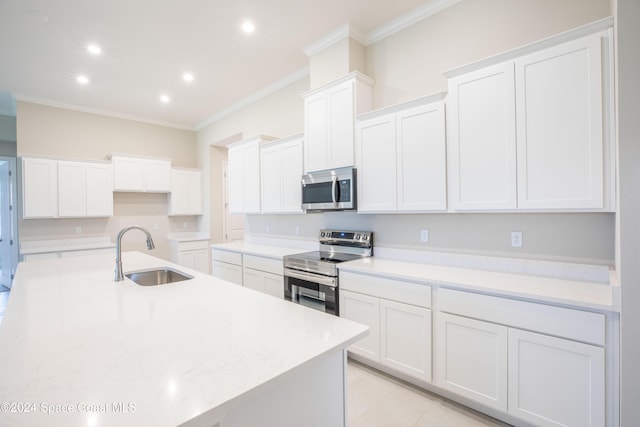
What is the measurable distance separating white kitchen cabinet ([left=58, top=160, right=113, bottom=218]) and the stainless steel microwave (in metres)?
3.77

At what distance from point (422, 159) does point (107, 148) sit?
5.48 m

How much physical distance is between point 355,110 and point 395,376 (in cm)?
241

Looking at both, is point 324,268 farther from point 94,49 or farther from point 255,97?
point 94,49

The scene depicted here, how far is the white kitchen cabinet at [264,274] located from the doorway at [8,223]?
4660mm

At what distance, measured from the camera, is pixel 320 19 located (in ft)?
9.53

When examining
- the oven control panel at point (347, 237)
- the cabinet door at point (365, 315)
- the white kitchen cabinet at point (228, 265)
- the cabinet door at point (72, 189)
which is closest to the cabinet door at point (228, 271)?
the white kitchen cabinet at point (228, 265)

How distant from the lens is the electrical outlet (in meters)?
2.24

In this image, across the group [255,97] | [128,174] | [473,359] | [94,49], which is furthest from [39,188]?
[473,359]

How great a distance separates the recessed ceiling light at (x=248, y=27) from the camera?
2.96m

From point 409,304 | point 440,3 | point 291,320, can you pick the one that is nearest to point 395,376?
point 409,304

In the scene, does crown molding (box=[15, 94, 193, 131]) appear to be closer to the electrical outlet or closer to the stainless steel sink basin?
the stainless steel sink basin

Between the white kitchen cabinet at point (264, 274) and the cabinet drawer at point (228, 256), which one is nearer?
the white kitchen cabinet at point (264, 274)

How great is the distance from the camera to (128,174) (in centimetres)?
530

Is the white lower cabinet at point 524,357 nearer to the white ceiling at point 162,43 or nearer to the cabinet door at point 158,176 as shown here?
the white ceiling at point 162,43
